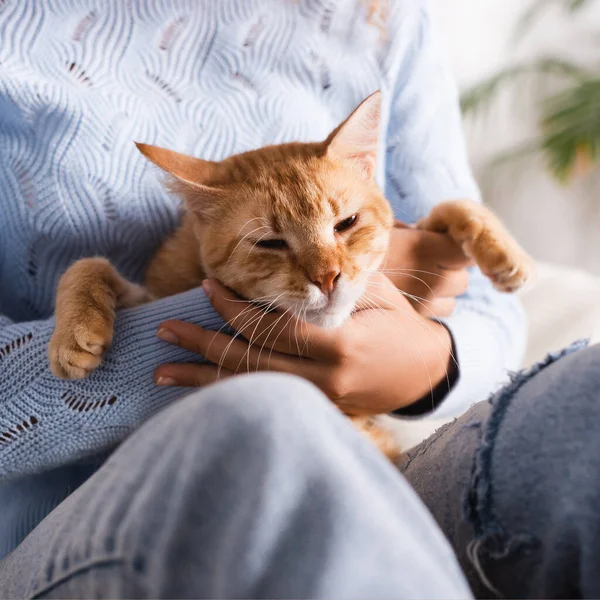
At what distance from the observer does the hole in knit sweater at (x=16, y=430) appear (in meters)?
0.74

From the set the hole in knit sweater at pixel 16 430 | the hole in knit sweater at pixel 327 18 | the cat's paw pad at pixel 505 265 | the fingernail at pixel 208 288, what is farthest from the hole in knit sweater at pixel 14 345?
the hole in knit sweater at pixel 327 18

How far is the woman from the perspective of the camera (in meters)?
0.39

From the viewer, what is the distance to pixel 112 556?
0.40m

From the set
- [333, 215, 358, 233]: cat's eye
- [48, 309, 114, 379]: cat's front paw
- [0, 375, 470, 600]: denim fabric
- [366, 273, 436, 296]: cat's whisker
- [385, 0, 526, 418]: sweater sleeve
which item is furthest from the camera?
[385, 0, 526, 418]: sweater sleeve

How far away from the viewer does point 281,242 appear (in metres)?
0.81

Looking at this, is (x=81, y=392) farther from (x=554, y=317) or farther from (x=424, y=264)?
(x=554, y=317)

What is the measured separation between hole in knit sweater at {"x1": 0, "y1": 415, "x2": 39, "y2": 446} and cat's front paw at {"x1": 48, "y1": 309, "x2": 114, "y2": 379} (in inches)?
3.2

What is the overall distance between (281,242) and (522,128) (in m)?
1.75

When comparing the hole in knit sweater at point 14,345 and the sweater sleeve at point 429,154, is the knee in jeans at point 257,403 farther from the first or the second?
the sweater sleeve at point 429,154

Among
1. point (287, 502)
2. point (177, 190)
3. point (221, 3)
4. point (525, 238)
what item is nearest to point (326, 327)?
point (177, 190)

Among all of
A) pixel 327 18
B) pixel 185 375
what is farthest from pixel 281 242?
pixel 327 18

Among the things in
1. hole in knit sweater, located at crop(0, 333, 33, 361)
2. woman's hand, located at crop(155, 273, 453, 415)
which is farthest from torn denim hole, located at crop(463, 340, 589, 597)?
hole in knit sweater, located at crop(0, 333, 33, 361)

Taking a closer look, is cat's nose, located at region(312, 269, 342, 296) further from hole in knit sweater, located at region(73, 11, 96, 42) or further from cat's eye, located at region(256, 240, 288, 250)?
hole in knit sweater, located at region(73, 11, 96, 42)

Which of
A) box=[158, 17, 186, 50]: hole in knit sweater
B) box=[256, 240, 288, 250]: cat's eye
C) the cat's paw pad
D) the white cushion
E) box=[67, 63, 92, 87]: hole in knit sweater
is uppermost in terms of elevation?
box=[158, 17, 186, 50]: hole in knit sweater
